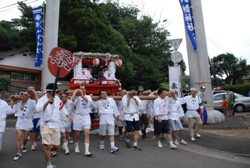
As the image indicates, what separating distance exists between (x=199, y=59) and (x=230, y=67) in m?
36.5

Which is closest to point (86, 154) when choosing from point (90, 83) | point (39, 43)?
point (90, 83)

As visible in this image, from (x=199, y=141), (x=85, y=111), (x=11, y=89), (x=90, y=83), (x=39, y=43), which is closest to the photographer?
(x=85, y=111)

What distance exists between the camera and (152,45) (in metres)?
26.3

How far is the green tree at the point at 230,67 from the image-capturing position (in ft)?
142

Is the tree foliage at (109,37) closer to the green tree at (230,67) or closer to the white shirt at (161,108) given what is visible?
the white shirt at (161,108)

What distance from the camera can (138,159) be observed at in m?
6.29

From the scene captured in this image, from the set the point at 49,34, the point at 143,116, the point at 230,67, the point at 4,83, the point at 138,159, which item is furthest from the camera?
the point at 230,67

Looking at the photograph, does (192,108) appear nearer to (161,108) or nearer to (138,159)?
(161,108)

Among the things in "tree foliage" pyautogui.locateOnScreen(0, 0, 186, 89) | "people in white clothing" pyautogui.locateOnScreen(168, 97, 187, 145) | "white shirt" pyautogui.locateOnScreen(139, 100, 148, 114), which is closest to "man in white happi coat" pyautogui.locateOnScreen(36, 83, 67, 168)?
"people in white clothing" pyautogui.locateOnScreen(168, 97, 187, 145)

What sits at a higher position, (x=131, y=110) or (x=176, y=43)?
(x=176, y=43)

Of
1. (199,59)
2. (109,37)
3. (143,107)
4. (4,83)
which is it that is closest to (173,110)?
(143,107)

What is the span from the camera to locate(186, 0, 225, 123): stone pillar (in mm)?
12102

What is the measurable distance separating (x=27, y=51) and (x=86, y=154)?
67.4 feet

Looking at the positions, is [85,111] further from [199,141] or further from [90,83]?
[199,141]
